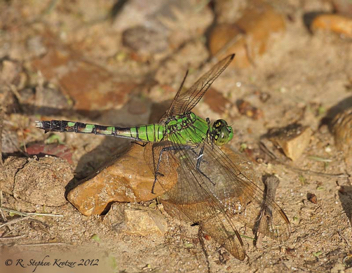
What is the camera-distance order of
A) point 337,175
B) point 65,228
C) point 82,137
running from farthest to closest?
point 82,137 → point 337,175 → point 65,228

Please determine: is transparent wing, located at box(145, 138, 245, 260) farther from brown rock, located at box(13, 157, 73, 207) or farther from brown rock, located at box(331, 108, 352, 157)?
brown rock, located at box(331, 108, 352, 157)

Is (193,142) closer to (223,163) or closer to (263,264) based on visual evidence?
(223,163)

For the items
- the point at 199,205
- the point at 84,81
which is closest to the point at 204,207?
the point at 199,205

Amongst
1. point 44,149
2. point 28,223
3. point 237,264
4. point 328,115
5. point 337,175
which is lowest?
point 28,223

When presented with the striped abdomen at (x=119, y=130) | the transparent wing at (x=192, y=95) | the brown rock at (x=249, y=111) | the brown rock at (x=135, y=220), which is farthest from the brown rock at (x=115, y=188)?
the brown rock at (x=249, y=111)

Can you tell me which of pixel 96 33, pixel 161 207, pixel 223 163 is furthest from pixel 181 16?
pixel 161 207

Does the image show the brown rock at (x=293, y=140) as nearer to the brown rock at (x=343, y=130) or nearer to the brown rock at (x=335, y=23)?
the brown rock at (x=343, y=130)

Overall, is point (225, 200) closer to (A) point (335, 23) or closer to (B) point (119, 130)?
(B) point (119, 130)
